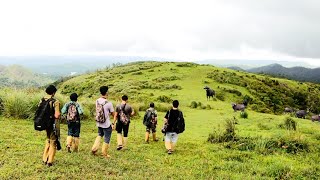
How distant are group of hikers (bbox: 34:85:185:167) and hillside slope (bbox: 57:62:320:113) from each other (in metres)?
26.0

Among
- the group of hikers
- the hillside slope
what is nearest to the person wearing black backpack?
the group of hikers

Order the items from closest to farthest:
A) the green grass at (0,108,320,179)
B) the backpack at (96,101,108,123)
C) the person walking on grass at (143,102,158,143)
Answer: the green grass at (0,108,320,179) < the backpack at (96,101,108,123) < the person walking on grass at (143,102,158,143)

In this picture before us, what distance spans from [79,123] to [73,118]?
1.32 feet

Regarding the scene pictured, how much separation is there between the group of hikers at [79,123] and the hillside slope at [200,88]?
26.0 meters

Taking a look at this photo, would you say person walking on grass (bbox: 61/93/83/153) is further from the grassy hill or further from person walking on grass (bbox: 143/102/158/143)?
person walking on grass (bbox: 143/102/158/143)

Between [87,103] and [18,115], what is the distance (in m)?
6.02

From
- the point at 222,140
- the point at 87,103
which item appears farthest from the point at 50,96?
the point at 87,103

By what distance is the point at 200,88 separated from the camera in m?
56.8

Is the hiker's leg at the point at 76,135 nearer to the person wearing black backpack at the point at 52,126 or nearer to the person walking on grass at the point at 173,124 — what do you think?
the person wearing black backpack at the point at 52,126

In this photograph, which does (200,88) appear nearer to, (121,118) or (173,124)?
(173,124)

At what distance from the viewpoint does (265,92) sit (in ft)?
223

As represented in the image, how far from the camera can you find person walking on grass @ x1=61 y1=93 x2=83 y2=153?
12997mm

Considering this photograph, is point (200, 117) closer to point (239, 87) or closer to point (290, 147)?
point (290, 147)

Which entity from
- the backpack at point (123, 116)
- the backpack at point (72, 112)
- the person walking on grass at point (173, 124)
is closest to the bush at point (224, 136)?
the person walking on grass at point (173, 124)
